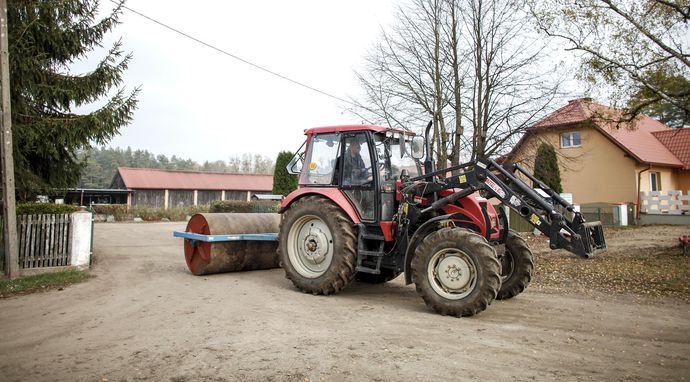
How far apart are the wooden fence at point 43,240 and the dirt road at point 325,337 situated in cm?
200

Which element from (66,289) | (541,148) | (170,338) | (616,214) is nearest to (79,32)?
(66,289)

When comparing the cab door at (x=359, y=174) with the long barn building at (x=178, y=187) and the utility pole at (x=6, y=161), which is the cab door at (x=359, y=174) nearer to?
the utility pole at (x=6, y=161)

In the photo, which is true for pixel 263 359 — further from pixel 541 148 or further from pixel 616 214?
pixel 616 214

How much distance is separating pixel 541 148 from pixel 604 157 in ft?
38.0

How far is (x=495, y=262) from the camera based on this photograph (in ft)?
19.3

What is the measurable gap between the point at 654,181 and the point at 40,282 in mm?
27585

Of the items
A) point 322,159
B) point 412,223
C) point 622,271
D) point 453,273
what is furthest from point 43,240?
point 622,271

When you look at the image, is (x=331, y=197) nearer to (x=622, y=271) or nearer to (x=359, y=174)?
(x=359, y=174)

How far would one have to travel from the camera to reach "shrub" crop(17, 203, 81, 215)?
9.91m

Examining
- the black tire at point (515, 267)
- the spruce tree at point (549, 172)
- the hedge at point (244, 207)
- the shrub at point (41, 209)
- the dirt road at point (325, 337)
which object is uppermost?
the spruce tree at point (549, 172)

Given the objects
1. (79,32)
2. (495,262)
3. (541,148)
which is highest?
(79,32)

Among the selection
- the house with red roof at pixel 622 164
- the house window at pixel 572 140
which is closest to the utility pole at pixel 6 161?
the house with red roof at pixel 622 164

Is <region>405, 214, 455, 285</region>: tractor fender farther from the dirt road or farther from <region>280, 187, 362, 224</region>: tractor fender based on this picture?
<region>280, 187, 362, 224</region>: tractor fender

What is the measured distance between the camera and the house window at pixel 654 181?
83.1 ft
